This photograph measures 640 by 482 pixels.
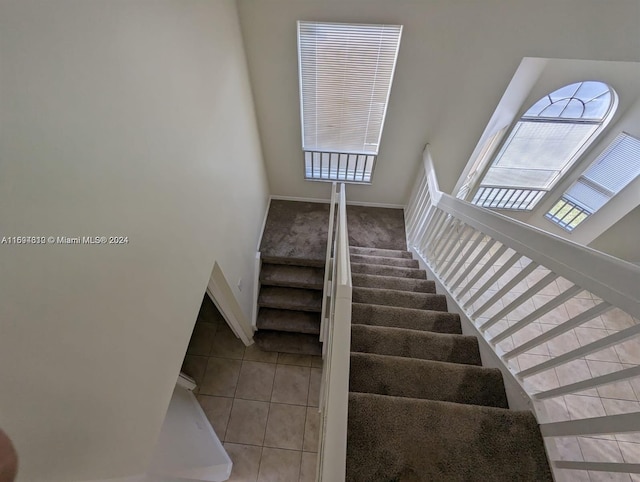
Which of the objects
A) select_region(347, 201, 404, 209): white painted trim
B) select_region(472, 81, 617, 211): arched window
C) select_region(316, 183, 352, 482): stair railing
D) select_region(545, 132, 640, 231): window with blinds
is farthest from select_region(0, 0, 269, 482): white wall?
select_region(545, 132, 640, 231): window with blinds

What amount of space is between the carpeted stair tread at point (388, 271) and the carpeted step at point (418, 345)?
3.19 feet

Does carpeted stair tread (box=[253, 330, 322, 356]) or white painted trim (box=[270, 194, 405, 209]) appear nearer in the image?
carpeted stair tread (box=[253, 330, 322, 356])

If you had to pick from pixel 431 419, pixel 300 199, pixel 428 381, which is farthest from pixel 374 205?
pixel 431 419

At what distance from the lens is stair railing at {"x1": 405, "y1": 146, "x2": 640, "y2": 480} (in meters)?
0.86

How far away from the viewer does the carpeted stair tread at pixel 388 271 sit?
2604mm

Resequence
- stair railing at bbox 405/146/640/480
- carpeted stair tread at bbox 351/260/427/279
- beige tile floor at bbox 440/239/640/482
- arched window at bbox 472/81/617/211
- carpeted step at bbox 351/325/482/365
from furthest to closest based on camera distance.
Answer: arched window at bbox 472/81/617/211 < carpeted stair tread at bbox 351/260/427/279 < beige tile floor at bbox 440/239/640/482 < carpeted step at bbox 351/325/482/365 < stair railing at bbox 405/146/640/480

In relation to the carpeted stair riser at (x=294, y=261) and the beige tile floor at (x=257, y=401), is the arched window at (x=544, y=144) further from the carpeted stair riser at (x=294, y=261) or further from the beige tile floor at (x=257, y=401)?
the beige tile floor at (x=257, y=401)

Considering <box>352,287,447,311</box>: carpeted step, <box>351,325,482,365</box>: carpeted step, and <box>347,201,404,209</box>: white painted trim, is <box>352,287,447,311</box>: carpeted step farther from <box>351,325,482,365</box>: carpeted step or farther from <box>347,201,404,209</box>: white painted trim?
<box>347,201,404,209</box>: white painted trim

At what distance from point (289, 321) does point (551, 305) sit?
2.42 m

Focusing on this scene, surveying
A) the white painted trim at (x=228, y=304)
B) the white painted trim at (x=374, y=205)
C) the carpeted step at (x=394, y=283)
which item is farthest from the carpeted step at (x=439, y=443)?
the white painted trim at (x=374, y=205)

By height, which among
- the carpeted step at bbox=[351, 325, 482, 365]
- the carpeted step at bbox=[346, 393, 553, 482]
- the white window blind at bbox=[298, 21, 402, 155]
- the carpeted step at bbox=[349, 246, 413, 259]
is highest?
the white window blind at bbox=[298, 21, 402, 155]

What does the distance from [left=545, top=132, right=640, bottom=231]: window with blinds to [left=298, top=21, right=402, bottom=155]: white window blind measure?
2.97 m

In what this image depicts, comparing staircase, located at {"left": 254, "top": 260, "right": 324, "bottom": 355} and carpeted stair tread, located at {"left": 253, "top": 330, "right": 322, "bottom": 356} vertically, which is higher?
staircase, located at {"left": 254, "top": 260, "right": 324, "bottom": 355}

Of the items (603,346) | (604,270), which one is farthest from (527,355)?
(604,270)
